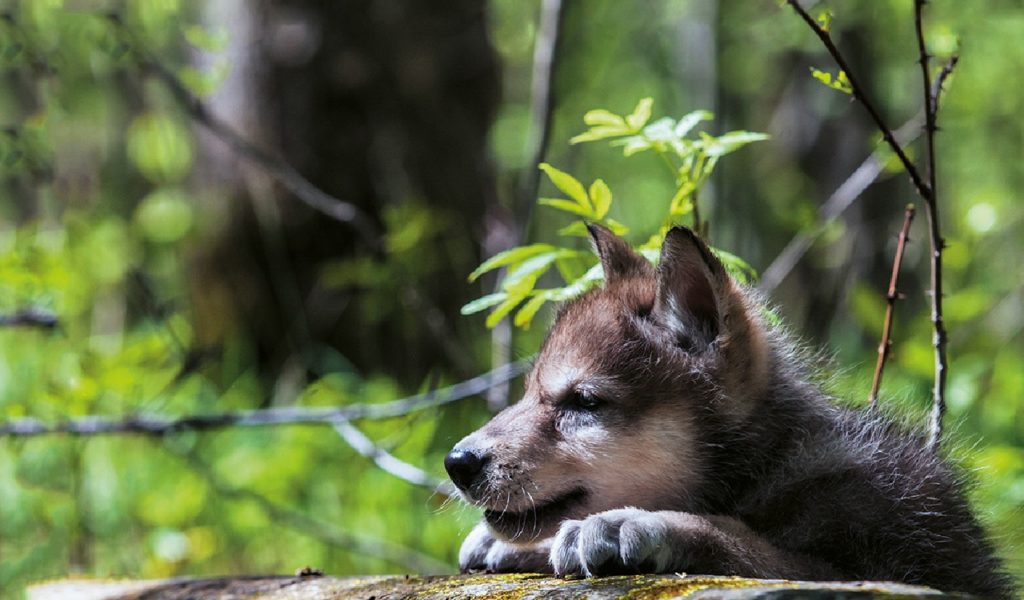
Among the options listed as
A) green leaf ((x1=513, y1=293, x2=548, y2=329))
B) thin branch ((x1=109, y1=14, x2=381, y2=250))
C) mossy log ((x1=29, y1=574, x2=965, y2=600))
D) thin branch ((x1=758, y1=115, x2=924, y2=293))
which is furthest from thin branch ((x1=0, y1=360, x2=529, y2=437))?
green leaf ((x1=513, y1=293, x2=548, y2=329))

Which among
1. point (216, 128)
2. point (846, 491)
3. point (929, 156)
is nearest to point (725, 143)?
point (929, 156)

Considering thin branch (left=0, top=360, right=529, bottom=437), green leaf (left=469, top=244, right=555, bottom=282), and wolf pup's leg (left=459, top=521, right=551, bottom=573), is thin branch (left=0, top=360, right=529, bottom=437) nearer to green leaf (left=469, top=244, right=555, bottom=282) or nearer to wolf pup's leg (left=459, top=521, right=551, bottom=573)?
green leaf (left=469, top=244, right=555, bottom=282)

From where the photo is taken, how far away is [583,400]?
289 cm

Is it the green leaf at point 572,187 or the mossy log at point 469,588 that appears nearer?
the mossy log at point 469,588

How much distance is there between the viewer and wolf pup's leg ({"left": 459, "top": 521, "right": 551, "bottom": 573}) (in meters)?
2.83

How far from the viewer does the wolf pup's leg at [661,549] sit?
2264 mm

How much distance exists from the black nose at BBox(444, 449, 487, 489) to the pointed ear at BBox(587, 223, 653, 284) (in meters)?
0.75

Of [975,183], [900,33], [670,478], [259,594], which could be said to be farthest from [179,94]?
[975,183]

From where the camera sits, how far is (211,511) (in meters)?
5.90

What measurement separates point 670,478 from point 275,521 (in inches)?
130

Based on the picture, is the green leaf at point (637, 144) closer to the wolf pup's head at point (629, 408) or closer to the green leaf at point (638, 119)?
the green leaf at point (638, 119)

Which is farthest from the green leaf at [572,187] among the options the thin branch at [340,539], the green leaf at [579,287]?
the thin branch at [340,539]

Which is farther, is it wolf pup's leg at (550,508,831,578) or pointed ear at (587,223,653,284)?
pointed ear at (587,223,653,284)

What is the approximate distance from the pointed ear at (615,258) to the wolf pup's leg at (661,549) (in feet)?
3.24
